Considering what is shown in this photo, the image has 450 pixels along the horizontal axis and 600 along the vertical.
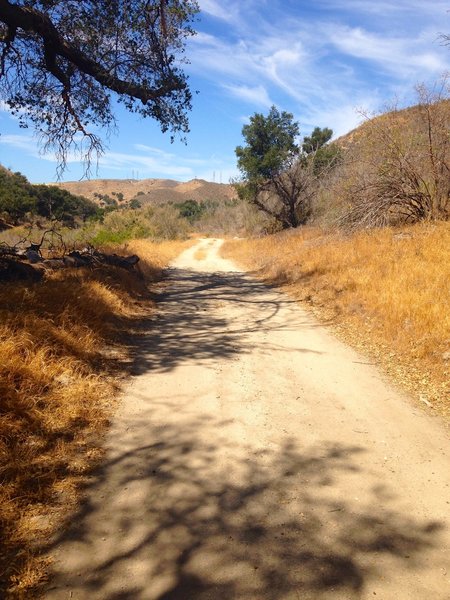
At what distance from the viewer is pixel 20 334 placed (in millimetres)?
4414

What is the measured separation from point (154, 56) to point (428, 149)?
817 cm

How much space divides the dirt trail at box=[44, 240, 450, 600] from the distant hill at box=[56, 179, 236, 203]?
10400 cm

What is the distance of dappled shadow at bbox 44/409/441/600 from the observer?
82.0 inches

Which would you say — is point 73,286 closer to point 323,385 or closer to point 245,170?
point 323,385

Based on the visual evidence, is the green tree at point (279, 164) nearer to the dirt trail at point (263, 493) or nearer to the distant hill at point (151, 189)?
the dirt trail at point (263, 493)

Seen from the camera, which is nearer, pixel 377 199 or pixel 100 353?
pixel 100 353

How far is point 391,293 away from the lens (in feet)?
22.8

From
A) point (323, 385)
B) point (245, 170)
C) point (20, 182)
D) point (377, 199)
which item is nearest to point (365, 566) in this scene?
point (323, 385)

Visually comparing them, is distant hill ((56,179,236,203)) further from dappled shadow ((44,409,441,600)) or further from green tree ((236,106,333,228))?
dappled shadow ((44,409,441,600))

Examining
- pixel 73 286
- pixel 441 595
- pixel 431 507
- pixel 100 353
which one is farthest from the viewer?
pixel 73 286

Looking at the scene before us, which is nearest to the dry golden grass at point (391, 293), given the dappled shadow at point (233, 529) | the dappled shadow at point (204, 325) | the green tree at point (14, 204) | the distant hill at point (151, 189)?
the dappled shadow at point (204, 325)

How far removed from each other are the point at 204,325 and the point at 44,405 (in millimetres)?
3722

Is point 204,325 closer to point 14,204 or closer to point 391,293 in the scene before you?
point 391,293

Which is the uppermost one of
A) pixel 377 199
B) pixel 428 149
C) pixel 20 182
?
pixel 20 182
